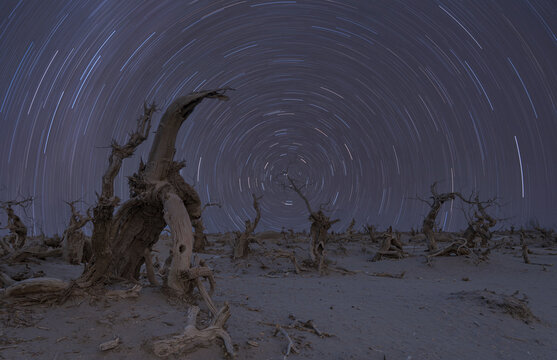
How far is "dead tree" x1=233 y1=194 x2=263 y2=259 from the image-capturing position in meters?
17.9

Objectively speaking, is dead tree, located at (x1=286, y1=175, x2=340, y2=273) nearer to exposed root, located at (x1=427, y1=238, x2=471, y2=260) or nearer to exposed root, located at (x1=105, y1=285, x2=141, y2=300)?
exposed root, located at (x1=427, y1=238, x2=471, y2=260)

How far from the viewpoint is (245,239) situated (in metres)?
18.2

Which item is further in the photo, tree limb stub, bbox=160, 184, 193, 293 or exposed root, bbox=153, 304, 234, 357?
tree limb stub, bbox=160, 184, 193, 293

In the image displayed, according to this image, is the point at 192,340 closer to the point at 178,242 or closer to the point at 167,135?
the point at 178,242

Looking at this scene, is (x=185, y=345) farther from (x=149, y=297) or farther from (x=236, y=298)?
(x=236, y=298)

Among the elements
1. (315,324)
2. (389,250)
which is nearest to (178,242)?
(315,324)

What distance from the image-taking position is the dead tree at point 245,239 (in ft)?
58.7

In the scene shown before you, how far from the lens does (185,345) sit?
4.03 meters

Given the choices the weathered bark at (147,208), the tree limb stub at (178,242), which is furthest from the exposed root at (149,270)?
the tree limb stub at (178,242)

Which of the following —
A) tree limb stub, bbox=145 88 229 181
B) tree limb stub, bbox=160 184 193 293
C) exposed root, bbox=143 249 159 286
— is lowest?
exposed root, bbox=143 249 159 286

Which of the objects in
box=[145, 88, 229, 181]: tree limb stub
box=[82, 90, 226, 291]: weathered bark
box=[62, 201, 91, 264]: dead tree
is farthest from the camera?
box=[62, 201, 91, 264]: dead tree

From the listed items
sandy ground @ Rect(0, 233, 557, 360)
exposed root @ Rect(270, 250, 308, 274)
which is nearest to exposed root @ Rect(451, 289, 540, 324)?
sandy ground @ Rect(0, 233, 557, 360)

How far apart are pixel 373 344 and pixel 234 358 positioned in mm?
2349

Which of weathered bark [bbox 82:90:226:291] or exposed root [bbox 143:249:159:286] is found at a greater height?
weathered bark [bbox 82:90:226:291]
